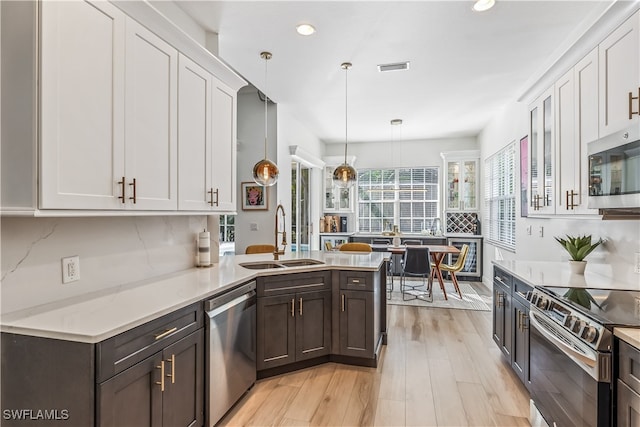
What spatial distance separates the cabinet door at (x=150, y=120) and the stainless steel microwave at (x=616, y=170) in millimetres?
2514

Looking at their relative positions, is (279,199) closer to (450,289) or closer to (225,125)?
(225,125)

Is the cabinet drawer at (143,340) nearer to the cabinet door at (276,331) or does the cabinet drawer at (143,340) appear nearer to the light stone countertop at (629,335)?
the cabinet door at (276,331)

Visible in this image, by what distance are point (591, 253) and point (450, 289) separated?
131 inches

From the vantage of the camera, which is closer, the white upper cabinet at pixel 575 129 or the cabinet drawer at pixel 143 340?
the cabinet drawer at pixel 143 340

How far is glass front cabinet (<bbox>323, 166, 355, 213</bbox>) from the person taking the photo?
7.54m

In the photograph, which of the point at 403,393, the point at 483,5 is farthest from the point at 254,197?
the point at 483,5

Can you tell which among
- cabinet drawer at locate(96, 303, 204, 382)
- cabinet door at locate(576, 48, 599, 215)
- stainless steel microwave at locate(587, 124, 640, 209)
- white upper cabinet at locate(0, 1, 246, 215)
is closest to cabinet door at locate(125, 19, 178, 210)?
white upper cabinet at locate(0, 1, 246, 215)

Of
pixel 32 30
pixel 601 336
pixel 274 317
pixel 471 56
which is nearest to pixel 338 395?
pixel 274 317

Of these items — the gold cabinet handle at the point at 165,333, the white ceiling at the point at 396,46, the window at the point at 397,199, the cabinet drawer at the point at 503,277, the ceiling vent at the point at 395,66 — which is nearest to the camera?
the gold cabinet handle at the point at 165,333

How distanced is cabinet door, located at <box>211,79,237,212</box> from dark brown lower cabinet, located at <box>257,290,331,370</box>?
86 cm

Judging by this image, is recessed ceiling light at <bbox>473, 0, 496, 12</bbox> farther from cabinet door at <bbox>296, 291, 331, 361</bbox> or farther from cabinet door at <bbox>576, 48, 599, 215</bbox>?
cabinet door at <bbox>296, 291, 331, 361</bbox>

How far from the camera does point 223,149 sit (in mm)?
2742

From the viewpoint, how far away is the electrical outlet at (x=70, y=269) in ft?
5.57

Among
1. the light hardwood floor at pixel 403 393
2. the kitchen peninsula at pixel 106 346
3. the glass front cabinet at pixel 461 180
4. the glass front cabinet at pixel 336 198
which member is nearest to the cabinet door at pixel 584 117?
the light hardwood floor at pixel 403 393
